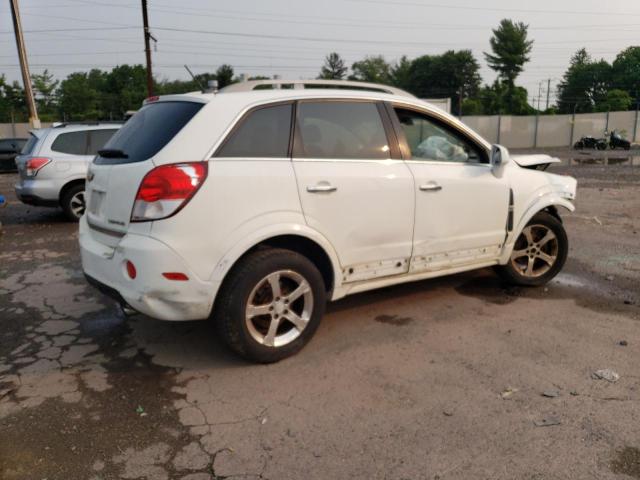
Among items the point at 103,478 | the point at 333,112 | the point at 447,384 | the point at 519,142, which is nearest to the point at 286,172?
the point at 333,112

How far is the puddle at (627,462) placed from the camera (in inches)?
102

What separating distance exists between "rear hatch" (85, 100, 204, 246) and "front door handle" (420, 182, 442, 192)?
1785 millimetres

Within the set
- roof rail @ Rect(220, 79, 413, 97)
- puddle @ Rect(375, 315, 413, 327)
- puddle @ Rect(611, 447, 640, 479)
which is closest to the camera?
puddle @ Rect(611, 447, 640, 479)

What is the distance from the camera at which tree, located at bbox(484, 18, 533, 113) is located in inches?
2687

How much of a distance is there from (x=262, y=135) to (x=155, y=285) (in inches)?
47.7

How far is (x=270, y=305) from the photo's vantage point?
364cm

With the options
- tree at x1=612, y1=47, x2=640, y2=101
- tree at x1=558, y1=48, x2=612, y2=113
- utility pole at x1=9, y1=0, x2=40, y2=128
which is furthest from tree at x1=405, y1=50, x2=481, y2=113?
utility pole at x1=9, y1=0, x2=40, y2=128

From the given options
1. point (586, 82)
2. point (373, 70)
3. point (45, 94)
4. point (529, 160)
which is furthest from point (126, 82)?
point (529, 160)

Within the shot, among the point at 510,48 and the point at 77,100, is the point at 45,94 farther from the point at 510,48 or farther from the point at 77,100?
the point at 510,48

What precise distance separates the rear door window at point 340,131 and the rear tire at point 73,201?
688 centimetres

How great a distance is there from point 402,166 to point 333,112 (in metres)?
0.68

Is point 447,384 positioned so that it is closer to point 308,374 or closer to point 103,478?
point 308,374

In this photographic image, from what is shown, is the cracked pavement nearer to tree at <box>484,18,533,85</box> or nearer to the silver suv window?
the silver suv window

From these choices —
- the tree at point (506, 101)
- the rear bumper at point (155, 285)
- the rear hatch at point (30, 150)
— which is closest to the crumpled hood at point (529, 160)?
the rear bumper at point (155, 285)
